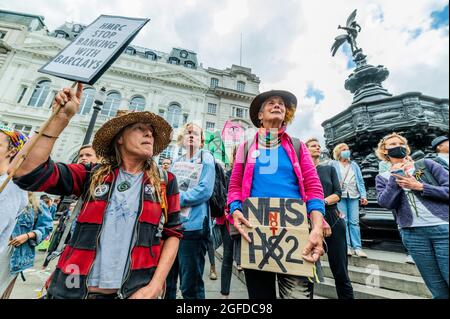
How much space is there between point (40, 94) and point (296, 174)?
1010 inches

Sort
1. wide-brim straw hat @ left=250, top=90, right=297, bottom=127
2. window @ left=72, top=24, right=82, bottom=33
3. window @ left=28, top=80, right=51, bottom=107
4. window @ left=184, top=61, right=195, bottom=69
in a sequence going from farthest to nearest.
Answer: window @ left=184, top=61, right=195, bottom=69 < window @ left=72, top=24, right=82, bottom=33 < window @ left=28, top=80, right=51, bottom=107 < wide-brim straw hat @ left=250, top=90, right=297, bottom=127

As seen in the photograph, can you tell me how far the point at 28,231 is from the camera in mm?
2373

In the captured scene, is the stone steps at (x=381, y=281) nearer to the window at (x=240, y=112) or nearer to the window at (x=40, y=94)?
the window at (x=240, y=112)

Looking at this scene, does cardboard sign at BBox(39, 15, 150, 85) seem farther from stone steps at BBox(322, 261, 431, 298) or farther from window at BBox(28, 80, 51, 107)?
window at BBox(28, 80, 51, 107)

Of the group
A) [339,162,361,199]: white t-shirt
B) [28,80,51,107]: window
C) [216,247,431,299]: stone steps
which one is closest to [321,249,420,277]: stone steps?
[216,247,431,299]: stone steps

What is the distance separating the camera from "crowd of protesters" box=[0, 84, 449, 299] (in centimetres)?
107

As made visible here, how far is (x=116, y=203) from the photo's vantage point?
125 centimetres

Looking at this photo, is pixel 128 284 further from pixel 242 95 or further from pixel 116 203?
pixel 242 95

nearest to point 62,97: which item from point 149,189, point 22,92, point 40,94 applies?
point 149,189

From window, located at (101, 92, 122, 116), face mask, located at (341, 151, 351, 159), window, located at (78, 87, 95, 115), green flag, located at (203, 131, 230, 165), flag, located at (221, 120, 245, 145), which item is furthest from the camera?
window, located at (101, 92, 122, 116)

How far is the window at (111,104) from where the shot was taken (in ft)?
64.3

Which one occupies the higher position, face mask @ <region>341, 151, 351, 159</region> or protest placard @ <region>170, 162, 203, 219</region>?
face mask @ <region>341, 151, 351, 159</region>

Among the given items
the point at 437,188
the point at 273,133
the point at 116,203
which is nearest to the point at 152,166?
the point at 116,203
